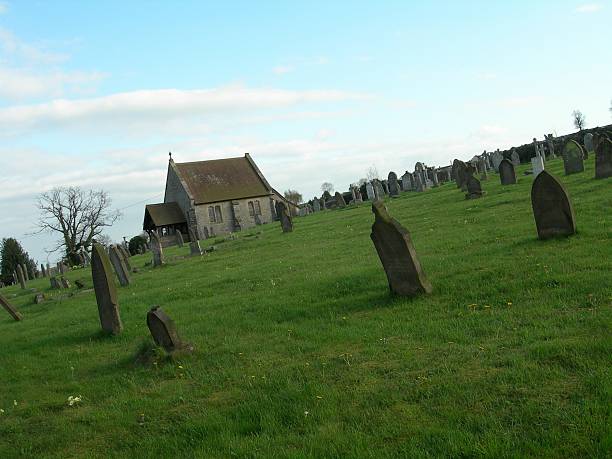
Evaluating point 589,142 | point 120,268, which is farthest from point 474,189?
point 589,142

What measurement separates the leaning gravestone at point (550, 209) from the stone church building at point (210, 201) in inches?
1901

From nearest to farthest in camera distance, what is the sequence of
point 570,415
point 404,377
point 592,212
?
point 570,415 → point 404,377 → point 592,212

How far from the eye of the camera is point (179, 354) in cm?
855

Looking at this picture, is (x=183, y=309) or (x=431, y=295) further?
(x=183, y=309)

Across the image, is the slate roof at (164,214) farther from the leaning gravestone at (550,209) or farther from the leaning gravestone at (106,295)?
the leaning gravestone at (550,209)

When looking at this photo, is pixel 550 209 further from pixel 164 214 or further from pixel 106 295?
pixel 164 214

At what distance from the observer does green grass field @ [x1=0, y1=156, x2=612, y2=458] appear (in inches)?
196

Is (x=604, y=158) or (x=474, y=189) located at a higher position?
(x=604, y=158)

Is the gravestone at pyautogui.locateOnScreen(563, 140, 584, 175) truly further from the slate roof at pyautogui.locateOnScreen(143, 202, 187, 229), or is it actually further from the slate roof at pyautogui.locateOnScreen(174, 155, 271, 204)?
the slate roof at pyautogui.locateOnScreen(143, 202, 187, 229)

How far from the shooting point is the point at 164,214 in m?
60.4

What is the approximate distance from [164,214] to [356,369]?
55816 mm

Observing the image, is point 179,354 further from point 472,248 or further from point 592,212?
point 592,212

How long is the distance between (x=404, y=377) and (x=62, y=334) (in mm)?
8730

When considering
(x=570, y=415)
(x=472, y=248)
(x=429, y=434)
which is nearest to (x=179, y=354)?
(x=429, y=434)
